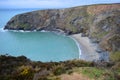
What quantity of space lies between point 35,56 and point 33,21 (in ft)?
175

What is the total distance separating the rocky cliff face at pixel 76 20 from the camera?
75125mm

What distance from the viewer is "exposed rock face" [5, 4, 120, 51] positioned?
2958 inches

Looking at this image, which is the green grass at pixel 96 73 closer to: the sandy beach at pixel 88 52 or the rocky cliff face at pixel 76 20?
the sandy beach at pixel 88 52

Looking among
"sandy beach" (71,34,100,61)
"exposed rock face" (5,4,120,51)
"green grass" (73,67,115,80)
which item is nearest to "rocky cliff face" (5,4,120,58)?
"exposed rock face" (5,4,120,51)

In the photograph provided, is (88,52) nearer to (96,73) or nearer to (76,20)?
(96,73)

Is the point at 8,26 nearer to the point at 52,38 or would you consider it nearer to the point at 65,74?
the point at 52,38

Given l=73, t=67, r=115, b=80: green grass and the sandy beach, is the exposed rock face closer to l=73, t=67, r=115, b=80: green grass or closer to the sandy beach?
the sandy beach

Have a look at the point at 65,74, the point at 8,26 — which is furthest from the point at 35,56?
the point at 8,26

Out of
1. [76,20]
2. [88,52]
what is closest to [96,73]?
[88,52]

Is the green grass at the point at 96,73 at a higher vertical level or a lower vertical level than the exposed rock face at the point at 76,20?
lower

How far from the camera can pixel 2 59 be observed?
1962 cm

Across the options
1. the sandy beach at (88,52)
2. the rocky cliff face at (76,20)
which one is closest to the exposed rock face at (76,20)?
Answer: the rocky cliff face at (76,20)

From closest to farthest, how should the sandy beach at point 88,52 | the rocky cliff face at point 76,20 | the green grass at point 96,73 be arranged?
the green grass at point 96,73
the sandy beach at point 88,52
the rocky cliff face at point 76,20

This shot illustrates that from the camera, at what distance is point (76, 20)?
9669 cm
